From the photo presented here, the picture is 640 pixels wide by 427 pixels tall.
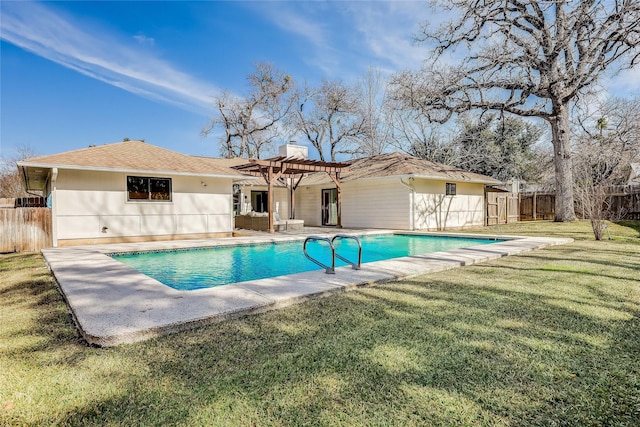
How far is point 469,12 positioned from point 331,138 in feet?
59.6

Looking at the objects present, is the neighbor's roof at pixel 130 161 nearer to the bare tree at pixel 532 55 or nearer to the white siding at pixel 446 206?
the white siding at pixel 446 206

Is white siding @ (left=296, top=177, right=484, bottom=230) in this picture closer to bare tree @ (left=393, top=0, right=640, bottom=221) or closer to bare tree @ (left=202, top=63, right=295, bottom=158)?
bare tree @ (left=393, top=0, right=640, bottom=221)

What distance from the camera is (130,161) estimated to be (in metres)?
11.9

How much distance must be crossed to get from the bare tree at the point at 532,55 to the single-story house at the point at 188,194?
140 inches

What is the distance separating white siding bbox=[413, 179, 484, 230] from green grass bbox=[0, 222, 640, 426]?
1130cm

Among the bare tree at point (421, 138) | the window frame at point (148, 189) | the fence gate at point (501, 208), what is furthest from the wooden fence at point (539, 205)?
the window frame at point (148, 189)

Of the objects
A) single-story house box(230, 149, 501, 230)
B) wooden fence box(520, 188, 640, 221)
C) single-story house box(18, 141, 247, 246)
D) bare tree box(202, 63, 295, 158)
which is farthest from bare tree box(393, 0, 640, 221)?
bare tree box(202, 63, 295, 158)

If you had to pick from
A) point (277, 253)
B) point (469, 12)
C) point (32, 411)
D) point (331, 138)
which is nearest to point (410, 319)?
point (32, 411)

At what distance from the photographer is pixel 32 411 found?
2.10 m

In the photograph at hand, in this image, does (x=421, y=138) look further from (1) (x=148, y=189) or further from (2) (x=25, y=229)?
(2) (x=25, y=229)

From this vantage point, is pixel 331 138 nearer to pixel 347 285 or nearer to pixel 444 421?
pixel 347 285

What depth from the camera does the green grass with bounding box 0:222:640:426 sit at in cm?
204

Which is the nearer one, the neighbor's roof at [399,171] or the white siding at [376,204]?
the neighbor's roof at [399,171]

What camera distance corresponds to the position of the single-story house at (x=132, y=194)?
Result: 10844 mm
